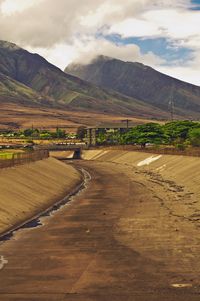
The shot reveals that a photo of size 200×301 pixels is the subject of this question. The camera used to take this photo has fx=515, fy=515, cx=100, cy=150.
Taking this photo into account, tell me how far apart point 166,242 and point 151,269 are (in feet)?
27.3

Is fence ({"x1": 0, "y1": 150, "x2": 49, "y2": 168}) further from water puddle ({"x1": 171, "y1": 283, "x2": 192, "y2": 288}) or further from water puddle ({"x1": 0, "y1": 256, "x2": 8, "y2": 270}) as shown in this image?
water puddle ({"x1": 171, "y1": 283, "x2": 192, "y2": 288})

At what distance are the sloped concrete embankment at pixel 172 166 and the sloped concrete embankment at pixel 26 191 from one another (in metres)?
21.2

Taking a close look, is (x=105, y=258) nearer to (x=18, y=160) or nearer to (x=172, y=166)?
(x=18, y=160)

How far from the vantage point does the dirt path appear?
31.0 meters

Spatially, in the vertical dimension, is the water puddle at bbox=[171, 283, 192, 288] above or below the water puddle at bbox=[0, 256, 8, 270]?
above

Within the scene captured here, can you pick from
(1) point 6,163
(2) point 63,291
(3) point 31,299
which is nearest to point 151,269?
(2) point 63,291

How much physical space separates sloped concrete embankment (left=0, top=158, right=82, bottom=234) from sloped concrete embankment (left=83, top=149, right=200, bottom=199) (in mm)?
21236

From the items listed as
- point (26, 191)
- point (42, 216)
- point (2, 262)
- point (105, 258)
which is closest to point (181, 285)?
point (105, 258)

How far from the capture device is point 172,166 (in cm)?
12850

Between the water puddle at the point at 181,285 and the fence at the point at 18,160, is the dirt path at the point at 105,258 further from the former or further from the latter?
the fence at the point at 18,160

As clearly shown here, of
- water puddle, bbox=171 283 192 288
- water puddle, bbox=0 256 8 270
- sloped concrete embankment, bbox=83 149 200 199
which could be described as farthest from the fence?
water puddle, bbox=171 283 192 288

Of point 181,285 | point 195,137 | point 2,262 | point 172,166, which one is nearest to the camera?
point 181,285

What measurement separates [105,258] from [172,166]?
91.4 m

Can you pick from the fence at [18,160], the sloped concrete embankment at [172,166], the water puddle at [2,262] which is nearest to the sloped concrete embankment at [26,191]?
the fence at [18,160]
